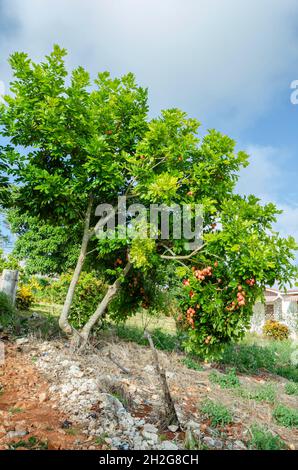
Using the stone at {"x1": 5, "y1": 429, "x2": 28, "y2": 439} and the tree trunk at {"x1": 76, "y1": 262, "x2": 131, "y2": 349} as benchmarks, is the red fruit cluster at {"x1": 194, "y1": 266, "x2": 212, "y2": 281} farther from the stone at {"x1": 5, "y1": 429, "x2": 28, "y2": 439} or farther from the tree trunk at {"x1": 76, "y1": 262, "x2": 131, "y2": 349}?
the stone at {"x1": 5, "y1": 429, "x2": 28, "y2": 439}

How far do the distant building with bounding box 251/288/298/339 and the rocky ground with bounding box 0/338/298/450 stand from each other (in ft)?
40.6

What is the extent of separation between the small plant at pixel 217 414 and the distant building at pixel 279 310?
1410cm

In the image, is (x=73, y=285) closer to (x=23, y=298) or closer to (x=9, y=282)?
(x=9, y=282)

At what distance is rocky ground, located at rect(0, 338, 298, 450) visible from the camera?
13.8 ft

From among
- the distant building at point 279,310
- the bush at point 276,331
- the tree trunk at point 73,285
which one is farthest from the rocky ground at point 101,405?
the distant building at point 279,310

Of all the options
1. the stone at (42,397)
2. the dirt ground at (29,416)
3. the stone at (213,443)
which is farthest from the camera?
the stone at (42,397)

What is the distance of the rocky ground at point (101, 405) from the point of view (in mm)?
4195

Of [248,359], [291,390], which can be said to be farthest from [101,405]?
[248,359]

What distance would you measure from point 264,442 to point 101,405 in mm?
2203

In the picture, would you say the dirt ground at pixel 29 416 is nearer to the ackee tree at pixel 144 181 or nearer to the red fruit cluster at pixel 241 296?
the ackee tree at pixel 144 181

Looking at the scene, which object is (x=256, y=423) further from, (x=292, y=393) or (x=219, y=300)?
(x=292, y=393)

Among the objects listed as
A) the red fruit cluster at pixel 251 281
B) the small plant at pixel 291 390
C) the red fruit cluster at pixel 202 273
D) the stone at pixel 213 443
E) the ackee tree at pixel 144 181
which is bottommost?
the small plant at pixel 291 390

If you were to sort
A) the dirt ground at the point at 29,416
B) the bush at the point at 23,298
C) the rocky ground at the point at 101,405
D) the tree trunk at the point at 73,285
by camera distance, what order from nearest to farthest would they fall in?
the dirt ground at the point at 29,416 → the rocky ground at the point at 101,405 → the tree trunk at the point at 73,285 → the bush at the point at 23,298

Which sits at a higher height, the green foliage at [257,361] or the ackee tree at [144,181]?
the ackee tree at [144,181]
